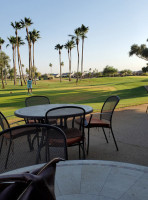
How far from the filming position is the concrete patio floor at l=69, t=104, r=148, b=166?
3.51 meters

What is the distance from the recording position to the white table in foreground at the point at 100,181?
1176mm

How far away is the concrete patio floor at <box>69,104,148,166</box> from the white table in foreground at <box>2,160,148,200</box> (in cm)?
205

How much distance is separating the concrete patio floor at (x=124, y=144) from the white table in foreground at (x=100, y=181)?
2.05m

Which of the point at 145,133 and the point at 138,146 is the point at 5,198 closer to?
the point at 138,146

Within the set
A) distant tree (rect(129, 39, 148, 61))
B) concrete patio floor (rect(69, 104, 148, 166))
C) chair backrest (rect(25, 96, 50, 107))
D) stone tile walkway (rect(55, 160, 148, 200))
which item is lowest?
concrete patio floor (rect(69, 104, 148, 166))

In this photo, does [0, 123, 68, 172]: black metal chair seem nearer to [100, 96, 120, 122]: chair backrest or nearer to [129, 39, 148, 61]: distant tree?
[100, 96, 120, 122]: chair backrest

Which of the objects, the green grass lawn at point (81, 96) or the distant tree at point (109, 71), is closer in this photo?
the green grass lawn at point (81, 96)

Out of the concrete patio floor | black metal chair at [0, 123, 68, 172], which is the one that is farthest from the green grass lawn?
black metal chair at [0, 123, 68, 172]

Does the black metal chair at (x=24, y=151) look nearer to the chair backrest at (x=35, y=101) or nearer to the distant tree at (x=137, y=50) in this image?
the chair backrest at (x=35, y=101)

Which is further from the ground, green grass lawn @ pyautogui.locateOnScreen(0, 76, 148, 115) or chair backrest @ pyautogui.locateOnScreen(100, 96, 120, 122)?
chair backrest @ pyautogui.locateOnScreen(100, 96, 120, 122)

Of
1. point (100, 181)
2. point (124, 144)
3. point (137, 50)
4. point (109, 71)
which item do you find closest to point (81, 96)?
point (137, 50)

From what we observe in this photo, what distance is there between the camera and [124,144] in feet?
13.9

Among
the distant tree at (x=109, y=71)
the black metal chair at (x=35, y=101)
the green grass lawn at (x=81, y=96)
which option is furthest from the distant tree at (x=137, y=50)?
the distant tree at (x=109, y=71)

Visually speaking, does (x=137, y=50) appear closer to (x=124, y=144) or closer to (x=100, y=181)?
(x=124, y=144)
